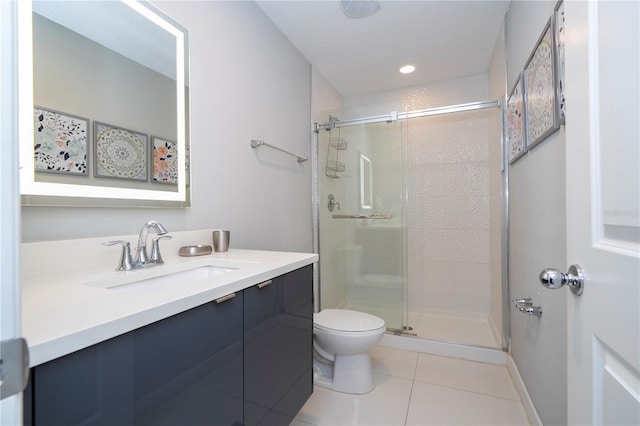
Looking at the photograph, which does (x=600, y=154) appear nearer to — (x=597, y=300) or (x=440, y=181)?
(x=597, y=300)

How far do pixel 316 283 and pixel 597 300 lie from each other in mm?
2225

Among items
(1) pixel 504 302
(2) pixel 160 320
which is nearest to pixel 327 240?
(1) pixel 504 302

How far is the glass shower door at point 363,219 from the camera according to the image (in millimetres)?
2627

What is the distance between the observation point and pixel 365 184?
270 cm

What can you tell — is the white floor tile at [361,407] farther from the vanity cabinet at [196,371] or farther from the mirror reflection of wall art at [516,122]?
the mirror reflection of wall art at [516,122]

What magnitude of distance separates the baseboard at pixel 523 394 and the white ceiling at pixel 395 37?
2354mm

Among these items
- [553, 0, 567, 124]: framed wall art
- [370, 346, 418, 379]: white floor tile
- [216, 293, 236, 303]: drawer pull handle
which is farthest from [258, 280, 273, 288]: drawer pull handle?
[370, 346, 418, 379]: white floor tile

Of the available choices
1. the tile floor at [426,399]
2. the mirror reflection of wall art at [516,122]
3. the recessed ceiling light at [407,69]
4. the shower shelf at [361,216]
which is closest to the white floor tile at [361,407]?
the tile floor at [426,399]

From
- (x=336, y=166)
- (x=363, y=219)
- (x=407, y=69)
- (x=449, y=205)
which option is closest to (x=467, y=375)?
Result: (x=363, y=219)

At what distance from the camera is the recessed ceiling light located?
2.68m

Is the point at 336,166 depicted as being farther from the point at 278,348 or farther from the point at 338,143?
the point at 278,348

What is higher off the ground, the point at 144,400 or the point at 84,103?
the point at 84,103

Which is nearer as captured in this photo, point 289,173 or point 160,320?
point 160,320

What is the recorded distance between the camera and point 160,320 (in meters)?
0.67
